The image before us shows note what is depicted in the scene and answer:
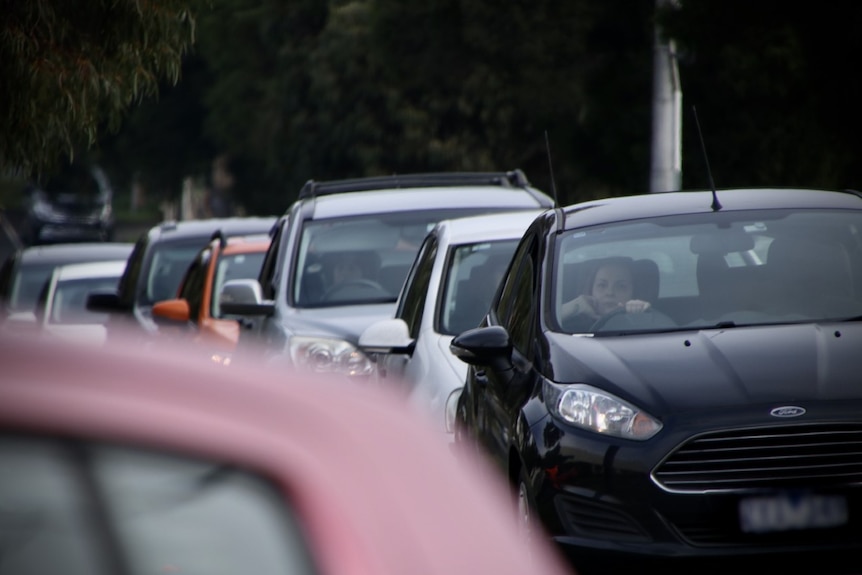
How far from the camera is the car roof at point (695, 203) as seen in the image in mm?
7398

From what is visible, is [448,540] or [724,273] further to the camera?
[724,273]

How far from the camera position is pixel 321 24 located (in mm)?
47719

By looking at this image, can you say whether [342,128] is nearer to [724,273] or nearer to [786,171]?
[786,171]

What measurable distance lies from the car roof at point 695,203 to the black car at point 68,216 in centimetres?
5392

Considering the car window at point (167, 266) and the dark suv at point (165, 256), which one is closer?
the dark suv at point (165, 256)

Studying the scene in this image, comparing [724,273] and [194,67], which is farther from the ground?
[724,273]

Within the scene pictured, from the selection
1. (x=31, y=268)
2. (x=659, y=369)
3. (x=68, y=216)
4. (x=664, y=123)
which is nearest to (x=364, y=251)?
(x=659, y=369)

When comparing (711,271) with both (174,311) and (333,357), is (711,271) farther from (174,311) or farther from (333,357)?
(174,311)

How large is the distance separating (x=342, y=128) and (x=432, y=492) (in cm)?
4226

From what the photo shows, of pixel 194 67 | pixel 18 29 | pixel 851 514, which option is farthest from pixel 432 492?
pixel 194 67

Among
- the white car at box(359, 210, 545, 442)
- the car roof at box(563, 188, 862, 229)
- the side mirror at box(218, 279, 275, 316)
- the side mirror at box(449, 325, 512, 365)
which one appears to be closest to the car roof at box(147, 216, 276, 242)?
the side mirror at box(218, 279, 275, 316)

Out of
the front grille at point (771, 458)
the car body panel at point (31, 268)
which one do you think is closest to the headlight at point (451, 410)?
the front grille at point (771, 458)

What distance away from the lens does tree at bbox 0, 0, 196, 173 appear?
35.5 feet

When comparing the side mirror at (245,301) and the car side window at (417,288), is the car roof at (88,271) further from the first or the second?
the car side window at (417,288)
